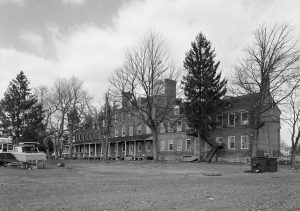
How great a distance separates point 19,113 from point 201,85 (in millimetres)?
25663

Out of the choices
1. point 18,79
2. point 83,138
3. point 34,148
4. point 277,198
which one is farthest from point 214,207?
point 83,138

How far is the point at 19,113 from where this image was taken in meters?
55.8

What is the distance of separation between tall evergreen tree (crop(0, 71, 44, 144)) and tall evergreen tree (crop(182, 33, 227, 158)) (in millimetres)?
21901

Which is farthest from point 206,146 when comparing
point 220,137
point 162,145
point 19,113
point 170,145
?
point 19,113

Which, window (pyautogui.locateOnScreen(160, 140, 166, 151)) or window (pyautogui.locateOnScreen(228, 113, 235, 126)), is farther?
window (pyautogui.locateOnScreen(160, 140, 166, 151))

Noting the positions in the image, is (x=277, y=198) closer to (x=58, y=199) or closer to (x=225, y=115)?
(x=58, y=199)

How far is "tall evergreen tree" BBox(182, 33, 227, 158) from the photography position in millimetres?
49469

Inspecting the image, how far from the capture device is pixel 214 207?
1018 centimetres

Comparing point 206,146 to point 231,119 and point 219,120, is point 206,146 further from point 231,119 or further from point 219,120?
point 231,119

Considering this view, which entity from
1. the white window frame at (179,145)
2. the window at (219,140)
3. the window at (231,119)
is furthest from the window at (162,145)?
the window at (231,119)

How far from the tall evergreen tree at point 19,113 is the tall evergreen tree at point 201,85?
71.9 ft

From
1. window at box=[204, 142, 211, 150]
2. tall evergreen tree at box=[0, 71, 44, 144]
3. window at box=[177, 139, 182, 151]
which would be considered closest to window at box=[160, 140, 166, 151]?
window at box=[177, 139, 182, 151]

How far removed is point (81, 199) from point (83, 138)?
264 ft

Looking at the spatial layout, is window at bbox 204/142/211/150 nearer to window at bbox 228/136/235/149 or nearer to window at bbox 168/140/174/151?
window at bbox 228/136/235/149
